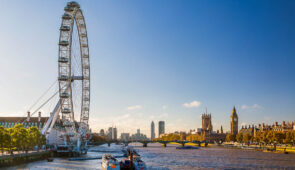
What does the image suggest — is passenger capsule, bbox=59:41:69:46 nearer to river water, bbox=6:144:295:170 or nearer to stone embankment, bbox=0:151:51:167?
stone embankment, bbox=0:151:51:167

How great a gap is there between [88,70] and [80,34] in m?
11.2

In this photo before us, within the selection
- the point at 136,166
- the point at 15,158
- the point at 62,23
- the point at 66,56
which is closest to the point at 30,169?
the point at 15,158

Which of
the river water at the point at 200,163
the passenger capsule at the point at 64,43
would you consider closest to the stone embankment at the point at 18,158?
the river water at the point at 200,163

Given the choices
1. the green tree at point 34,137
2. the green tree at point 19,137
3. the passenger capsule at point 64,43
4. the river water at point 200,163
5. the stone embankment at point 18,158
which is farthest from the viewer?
the green tree at point 34,137

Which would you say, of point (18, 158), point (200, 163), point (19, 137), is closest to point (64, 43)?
point (19, 137)

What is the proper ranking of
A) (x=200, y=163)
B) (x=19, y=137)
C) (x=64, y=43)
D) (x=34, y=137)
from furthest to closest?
(x=34, y=137) → (x=64, y=43) → (x=200, y=163) → (x=19, y=137)

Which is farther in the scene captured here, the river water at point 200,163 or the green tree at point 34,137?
the green tree at point 34,137

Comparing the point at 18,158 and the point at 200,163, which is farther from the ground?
the point at 18,158

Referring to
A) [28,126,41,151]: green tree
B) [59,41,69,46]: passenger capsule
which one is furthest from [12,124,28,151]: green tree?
[59,41,69,46]: passenger capsule

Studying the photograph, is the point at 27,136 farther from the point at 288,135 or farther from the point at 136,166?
the point at 288,135

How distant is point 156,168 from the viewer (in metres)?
63.8

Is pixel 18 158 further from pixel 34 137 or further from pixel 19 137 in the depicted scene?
pixel 34 137

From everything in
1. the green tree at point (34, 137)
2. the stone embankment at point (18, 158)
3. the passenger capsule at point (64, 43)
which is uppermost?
the passenger capsule at point (64, 43)

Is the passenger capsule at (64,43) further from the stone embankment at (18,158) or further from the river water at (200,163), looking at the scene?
the river water at (200,163)
